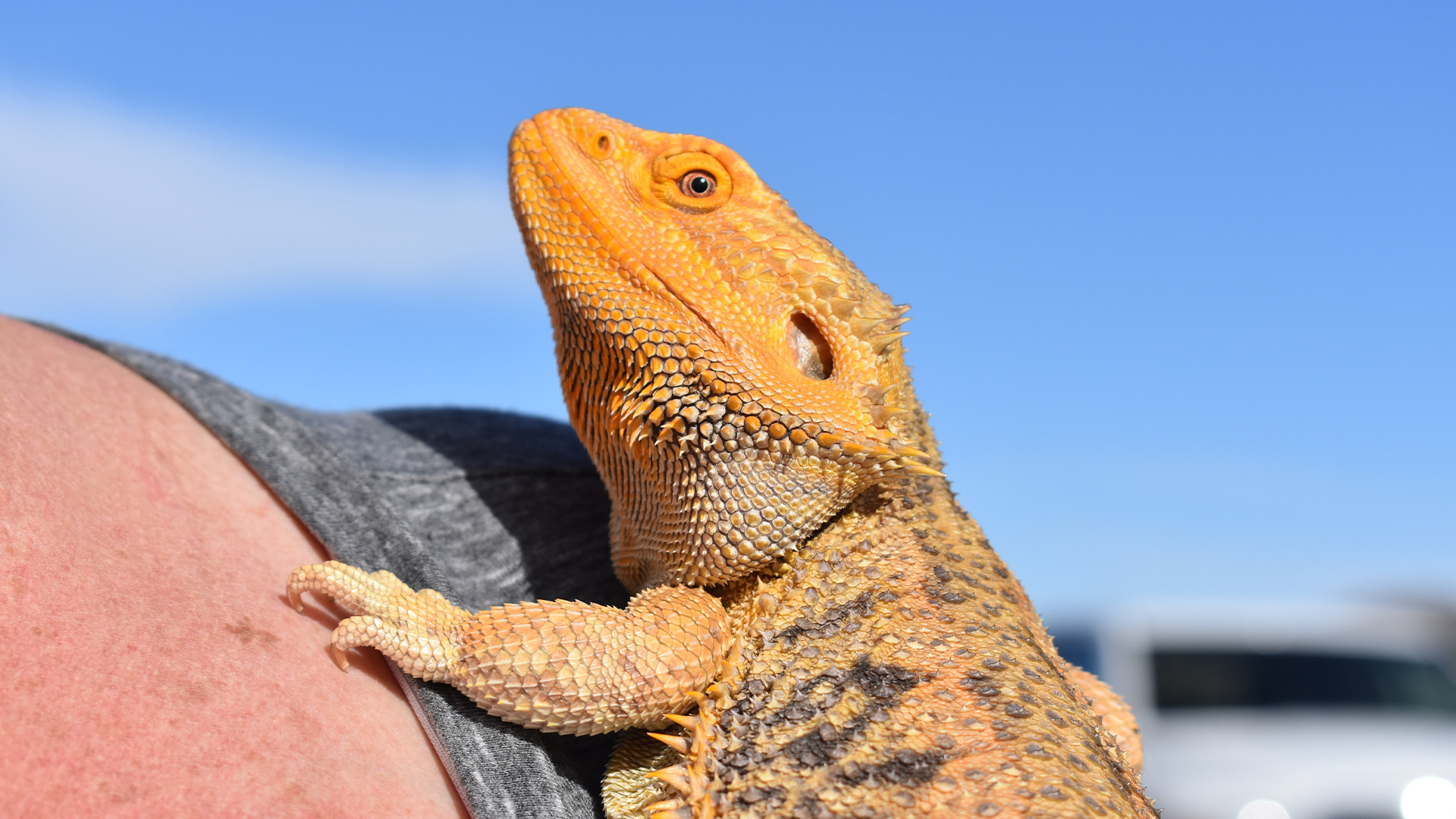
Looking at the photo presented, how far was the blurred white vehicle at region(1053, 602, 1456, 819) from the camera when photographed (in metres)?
10.8

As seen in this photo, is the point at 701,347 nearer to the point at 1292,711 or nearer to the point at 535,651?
the point at 535,651

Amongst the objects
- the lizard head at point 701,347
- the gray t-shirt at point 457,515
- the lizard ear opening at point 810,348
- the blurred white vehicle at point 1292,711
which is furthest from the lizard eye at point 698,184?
the blurred white vehicle at point 1292,711

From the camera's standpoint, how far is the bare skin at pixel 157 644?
156cm

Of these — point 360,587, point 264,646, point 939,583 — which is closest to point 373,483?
point 360,587

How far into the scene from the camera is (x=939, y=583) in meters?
2.36

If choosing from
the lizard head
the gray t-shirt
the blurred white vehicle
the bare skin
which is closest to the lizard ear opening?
the lizard head

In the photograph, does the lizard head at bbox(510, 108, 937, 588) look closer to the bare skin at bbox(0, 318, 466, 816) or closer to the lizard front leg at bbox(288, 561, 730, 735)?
the lizard front leg at bbox(288, 561, 730, 735)

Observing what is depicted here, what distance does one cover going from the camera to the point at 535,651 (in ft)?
6.96

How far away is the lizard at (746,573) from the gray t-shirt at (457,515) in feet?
0.34

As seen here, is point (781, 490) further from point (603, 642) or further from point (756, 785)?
point (756, 785)

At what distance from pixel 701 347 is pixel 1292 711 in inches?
Result: 463

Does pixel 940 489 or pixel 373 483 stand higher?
pixel 940 489

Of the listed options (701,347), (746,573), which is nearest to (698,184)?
(701,347)

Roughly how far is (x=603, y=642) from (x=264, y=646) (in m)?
0.67
